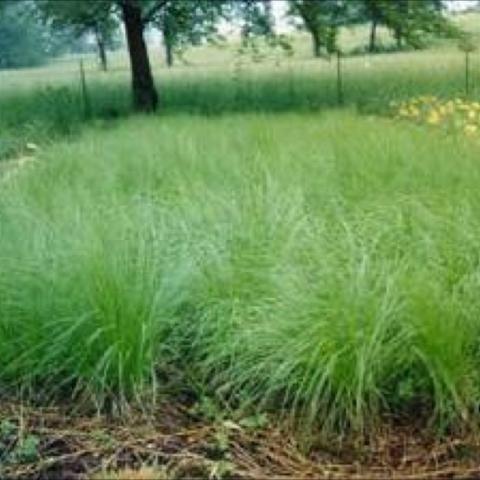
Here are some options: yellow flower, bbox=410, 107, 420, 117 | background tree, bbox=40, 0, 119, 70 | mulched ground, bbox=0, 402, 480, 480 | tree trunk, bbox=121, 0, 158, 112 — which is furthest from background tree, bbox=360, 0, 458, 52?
mulched ground, bbox=0, 402, 480, 480

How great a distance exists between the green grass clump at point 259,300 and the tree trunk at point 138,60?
11508 millimetres

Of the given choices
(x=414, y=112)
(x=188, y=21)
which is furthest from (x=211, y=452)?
(x=188, y=21)

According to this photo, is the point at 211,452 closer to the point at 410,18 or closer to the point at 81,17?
the point at 410,18

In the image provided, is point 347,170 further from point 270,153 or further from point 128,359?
point 128,359

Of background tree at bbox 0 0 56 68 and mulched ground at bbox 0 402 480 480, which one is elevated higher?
mulched ground at bbox 0 402 480 480

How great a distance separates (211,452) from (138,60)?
48.9 ft

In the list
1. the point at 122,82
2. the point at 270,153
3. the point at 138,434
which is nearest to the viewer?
the point at 138,434

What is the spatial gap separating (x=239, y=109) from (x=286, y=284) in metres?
10.9

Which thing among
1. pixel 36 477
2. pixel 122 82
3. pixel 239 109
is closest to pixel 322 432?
pixel 36 477

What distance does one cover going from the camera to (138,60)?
57.8 feet

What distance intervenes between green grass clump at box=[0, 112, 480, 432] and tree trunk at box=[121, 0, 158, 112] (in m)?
11.5

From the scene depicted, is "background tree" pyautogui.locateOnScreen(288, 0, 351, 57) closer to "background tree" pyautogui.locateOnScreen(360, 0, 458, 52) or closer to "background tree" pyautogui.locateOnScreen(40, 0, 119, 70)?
"background tree" pyautogui.locateOnScreen(360, 0, 458, 52)

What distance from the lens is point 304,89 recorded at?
17.0 metres

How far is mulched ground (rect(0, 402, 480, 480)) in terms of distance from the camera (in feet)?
10.7
